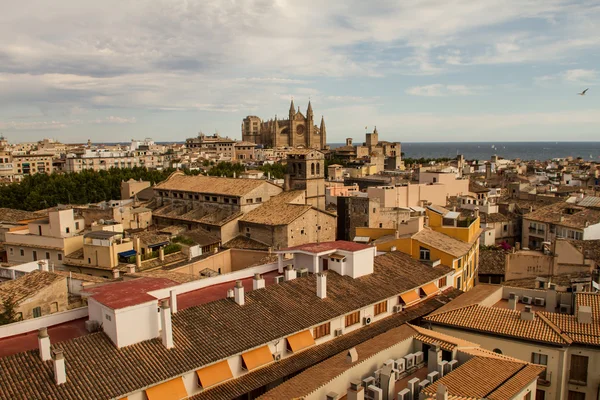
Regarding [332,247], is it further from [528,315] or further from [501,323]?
[528,315]

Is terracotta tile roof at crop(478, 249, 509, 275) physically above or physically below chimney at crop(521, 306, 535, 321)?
below

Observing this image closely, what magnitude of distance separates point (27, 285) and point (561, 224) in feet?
119

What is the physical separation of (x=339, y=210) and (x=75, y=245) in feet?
77.3

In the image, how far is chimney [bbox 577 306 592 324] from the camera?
16859 mm

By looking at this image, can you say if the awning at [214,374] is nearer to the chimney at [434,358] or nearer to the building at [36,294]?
the chimney at [434,358]

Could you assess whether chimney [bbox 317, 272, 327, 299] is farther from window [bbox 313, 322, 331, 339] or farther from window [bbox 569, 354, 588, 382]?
window [bbox 569, 354, 588, 382]

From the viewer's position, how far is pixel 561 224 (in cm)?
3909

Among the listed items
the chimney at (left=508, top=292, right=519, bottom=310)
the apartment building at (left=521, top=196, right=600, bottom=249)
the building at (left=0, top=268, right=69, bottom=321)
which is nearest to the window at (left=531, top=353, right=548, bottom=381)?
the chimney at (left=508, top=292, right=519, bottom=310)

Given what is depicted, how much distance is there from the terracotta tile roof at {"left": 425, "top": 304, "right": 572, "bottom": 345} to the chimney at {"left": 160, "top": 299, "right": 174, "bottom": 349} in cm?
923

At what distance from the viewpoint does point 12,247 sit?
38.2m

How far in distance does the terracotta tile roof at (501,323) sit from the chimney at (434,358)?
332 centimetres

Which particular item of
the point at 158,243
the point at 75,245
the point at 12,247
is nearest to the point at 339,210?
the point at 158,243

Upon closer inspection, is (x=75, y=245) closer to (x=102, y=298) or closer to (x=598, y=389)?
(x=102, y=298)

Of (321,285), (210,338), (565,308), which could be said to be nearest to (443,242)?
(565,308)
